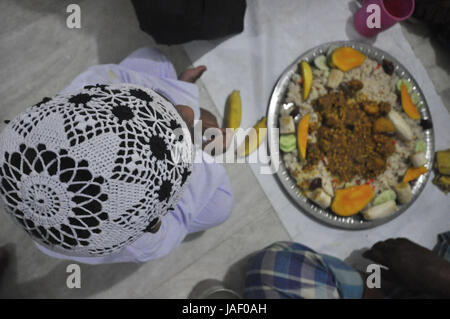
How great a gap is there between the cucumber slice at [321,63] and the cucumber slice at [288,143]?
22 cm

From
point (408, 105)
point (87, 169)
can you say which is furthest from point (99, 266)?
point (408, 105)

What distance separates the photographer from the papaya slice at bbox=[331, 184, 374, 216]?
0.88 metres

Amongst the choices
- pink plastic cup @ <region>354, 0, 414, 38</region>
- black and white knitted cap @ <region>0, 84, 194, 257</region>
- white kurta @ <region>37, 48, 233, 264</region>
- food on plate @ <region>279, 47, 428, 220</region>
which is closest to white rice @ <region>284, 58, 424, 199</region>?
food on plate @ <region>279, 47, 428, 220</region>

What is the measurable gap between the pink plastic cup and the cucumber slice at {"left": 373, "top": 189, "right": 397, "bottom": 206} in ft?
1.60

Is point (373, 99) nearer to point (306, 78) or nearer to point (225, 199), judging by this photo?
point (306, 78)

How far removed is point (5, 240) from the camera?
0.93m

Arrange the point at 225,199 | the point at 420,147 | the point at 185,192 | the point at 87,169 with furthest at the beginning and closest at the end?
the point at 420,147
the point at 225,199
the point at 185,192
the point at 87,169

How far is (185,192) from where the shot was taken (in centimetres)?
71

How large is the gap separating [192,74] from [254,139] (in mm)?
262

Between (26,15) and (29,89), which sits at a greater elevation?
(26,15)

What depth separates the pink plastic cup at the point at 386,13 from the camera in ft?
2.88

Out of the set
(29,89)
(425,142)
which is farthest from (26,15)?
(425,142)
